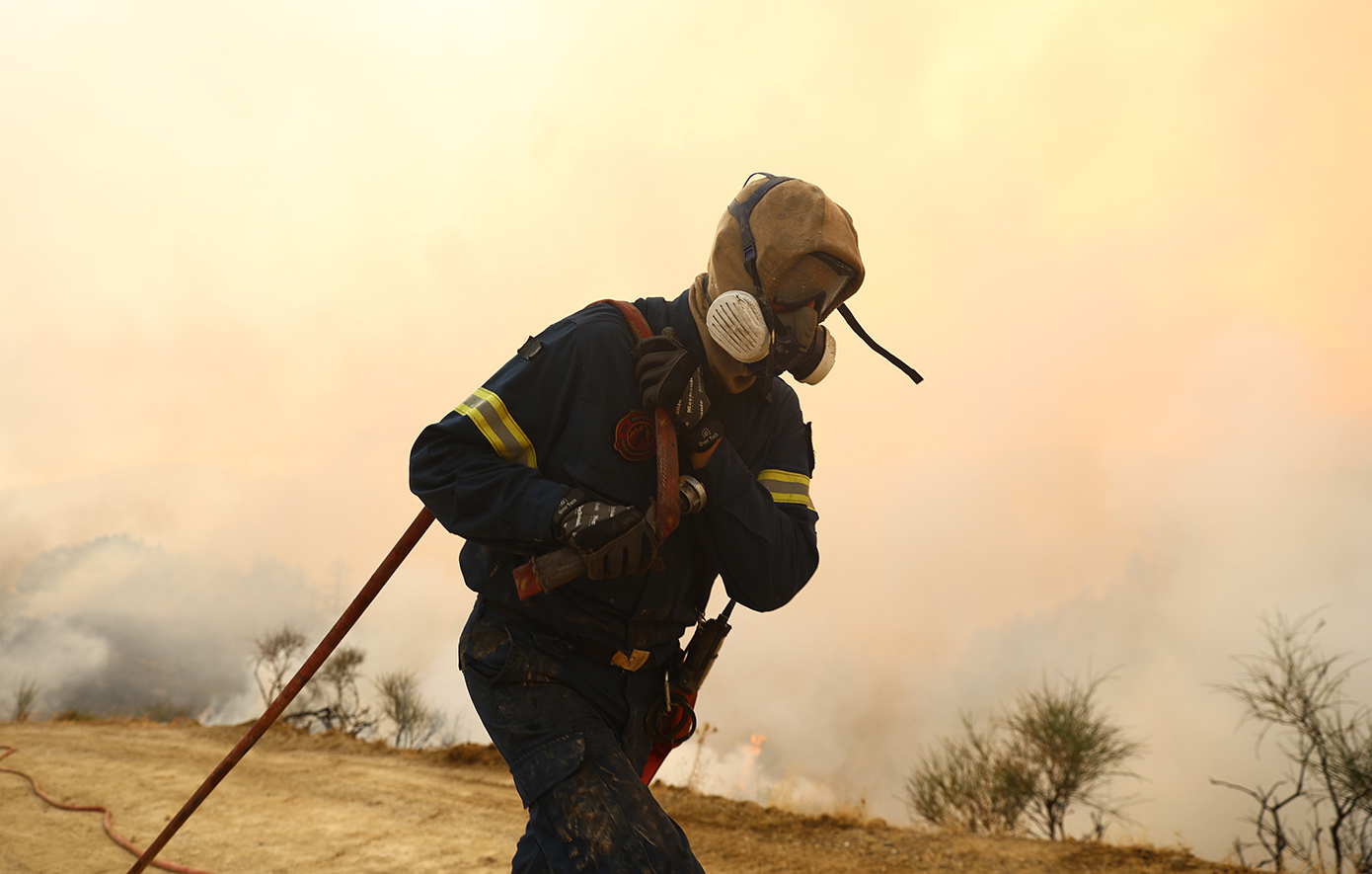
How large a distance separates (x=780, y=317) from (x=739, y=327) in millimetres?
286

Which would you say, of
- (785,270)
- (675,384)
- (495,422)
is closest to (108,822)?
(495,422)

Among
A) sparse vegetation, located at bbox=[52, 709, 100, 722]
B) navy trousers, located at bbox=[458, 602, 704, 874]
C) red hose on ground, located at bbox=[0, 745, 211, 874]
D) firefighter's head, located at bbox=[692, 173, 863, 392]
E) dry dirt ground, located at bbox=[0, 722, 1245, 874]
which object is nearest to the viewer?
navy trousers, located at bbox=[458, 602, 704, 874]

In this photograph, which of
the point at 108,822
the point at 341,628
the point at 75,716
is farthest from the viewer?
the point at 75,716

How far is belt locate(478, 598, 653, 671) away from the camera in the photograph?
2.41m

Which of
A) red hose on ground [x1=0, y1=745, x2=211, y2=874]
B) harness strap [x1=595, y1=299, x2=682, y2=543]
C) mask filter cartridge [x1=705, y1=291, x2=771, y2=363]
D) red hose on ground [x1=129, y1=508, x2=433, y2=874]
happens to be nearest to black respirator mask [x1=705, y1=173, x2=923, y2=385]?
mask filter cartridge [x1=705, y1=291, x2=771, y2=363]

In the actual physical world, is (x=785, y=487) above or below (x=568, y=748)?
above

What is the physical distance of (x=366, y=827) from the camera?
6254 mm

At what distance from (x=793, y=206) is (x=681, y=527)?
3.67 feet

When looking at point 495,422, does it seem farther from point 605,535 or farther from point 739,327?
point 739,327

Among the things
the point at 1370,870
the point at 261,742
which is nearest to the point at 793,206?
the point at 1370,870

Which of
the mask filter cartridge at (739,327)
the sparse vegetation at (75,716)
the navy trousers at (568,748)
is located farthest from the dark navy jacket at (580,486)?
the sparse vegetation at (75,716)

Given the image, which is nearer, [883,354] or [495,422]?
[495,422]

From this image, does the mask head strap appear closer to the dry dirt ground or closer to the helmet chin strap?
the helmet chin strap

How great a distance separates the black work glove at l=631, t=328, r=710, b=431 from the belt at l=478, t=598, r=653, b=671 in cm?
71
